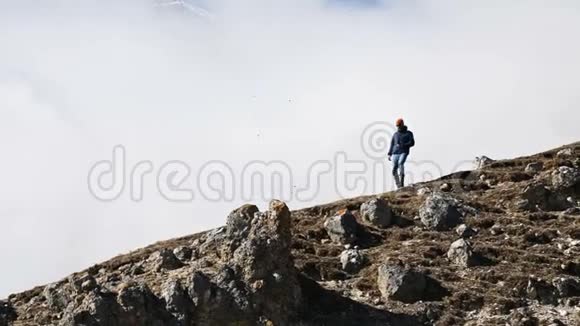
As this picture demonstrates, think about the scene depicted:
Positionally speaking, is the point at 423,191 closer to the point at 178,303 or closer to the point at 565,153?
the point at 565,153

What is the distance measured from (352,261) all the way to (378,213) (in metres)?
4.32

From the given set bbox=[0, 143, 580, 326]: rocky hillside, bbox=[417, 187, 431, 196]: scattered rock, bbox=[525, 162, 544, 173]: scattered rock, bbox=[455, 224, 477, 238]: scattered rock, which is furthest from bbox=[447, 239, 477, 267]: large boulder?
bbox=[525, 162, 544, 173]: scattered rock

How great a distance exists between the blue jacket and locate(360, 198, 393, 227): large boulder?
7.33 meters

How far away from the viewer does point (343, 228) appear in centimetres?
3575

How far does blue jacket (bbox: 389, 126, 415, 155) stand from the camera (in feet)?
146

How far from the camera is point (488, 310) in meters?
29.9

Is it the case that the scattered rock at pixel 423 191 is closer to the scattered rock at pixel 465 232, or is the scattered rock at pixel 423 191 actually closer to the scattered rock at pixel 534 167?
the scattered rock at pixel 534 167

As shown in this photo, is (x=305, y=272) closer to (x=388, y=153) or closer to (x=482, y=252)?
(x=482, y=252)

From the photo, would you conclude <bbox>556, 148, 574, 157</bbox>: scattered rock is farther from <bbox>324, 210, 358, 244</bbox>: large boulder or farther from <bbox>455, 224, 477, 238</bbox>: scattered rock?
<bbox>324, 210, 358, 244</bbox>: large boulder

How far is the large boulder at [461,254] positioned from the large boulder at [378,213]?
398 cm

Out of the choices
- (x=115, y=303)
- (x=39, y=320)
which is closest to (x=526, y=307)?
(x=115, y=303)

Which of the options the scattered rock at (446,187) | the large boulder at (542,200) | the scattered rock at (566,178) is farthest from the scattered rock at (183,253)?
the scattered rock at (566,178)

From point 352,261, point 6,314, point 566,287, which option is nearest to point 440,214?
point 352,261

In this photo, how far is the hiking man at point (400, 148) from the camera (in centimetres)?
4447
